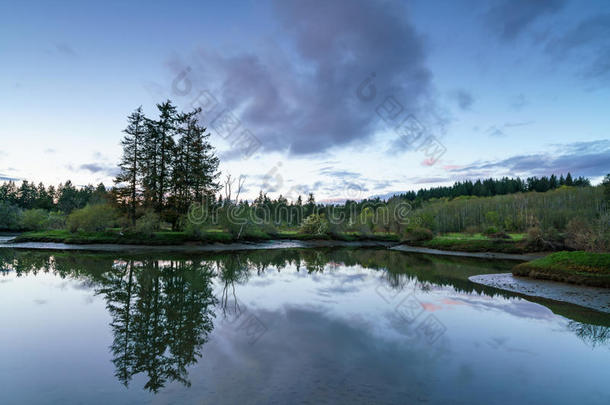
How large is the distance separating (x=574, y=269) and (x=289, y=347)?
16.9 metres

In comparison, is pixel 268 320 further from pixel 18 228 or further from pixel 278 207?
pixel 278 207

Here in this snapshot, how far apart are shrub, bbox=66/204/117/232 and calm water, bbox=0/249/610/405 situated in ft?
80.9

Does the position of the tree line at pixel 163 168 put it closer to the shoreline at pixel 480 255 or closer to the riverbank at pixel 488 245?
the shoreline at pixel 480 255

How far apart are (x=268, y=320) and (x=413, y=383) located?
187 inches

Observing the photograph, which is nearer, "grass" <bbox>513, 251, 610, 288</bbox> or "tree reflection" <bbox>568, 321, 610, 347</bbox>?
"tree reflection" <bbox>568, 321, 610, 347</bbox>

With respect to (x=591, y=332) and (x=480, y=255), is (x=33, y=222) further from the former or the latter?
(x=480, y=255)

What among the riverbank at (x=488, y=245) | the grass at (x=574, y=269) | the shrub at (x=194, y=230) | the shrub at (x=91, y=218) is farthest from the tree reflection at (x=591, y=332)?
the shrub at (x=91, y=218)

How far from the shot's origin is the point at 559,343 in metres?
7.29

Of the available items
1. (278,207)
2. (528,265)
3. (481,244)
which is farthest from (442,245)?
(278,207)

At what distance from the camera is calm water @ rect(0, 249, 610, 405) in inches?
186

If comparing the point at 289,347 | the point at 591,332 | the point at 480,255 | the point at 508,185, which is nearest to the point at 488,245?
the point at 480,255

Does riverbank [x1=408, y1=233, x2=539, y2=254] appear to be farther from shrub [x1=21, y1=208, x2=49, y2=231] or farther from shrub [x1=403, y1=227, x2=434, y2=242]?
shrub [x1=21, y1=208, x2=49, y2=231]


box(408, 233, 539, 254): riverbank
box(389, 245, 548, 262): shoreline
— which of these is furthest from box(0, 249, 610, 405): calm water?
box(408, 233, 539, 254): riverbank

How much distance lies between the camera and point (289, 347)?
6586mm
